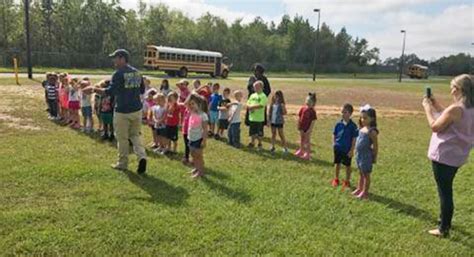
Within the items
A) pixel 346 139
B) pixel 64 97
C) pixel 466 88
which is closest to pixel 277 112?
pixel 346 139

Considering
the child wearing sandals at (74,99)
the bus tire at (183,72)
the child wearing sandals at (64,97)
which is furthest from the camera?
the bus tire at (183,72)

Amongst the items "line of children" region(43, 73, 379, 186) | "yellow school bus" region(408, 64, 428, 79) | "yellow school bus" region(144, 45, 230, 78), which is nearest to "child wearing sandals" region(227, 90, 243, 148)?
"line of children" region(43, 73, 379, 186)

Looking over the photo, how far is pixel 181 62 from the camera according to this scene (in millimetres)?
41719

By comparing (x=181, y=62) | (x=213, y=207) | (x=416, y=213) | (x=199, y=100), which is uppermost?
(x=181, y=62)

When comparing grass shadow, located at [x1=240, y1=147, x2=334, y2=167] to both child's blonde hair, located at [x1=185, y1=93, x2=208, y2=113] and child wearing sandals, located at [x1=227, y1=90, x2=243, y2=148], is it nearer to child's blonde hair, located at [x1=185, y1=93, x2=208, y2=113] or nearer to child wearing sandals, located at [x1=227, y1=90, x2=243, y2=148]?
child wearing sandals, located at [x1=227, y1=90, x2=243, y2=148]

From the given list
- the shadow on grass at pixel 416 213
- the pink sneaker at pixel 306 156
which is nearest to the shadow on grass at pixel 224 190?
the shadow on grass at pixel 416 213

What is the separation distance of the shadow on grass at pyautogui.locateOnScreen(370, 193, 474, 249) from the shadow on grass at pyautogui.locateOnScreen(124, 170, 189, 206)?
2.81 metres

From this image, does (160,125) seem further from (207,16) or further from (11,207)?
(207,16)

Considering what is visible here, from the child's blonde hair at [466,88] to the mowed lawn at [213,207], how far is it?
1.62 metres

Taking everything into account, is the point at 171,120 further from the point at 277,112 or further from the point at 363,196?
the point at 363,196

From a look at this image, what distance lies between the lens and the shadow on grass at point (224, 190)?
6.42 meters

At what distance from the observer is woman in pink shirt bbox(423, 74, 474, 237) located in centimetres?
512

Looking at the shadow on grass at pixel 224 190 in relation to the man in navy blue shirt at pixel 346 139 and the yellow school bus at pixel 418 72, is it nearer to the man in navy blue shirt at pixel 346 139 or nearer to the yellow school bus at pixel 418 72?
the man in navy blue shirt at pixel 346 139

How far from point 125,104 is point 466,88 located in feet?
15.5
